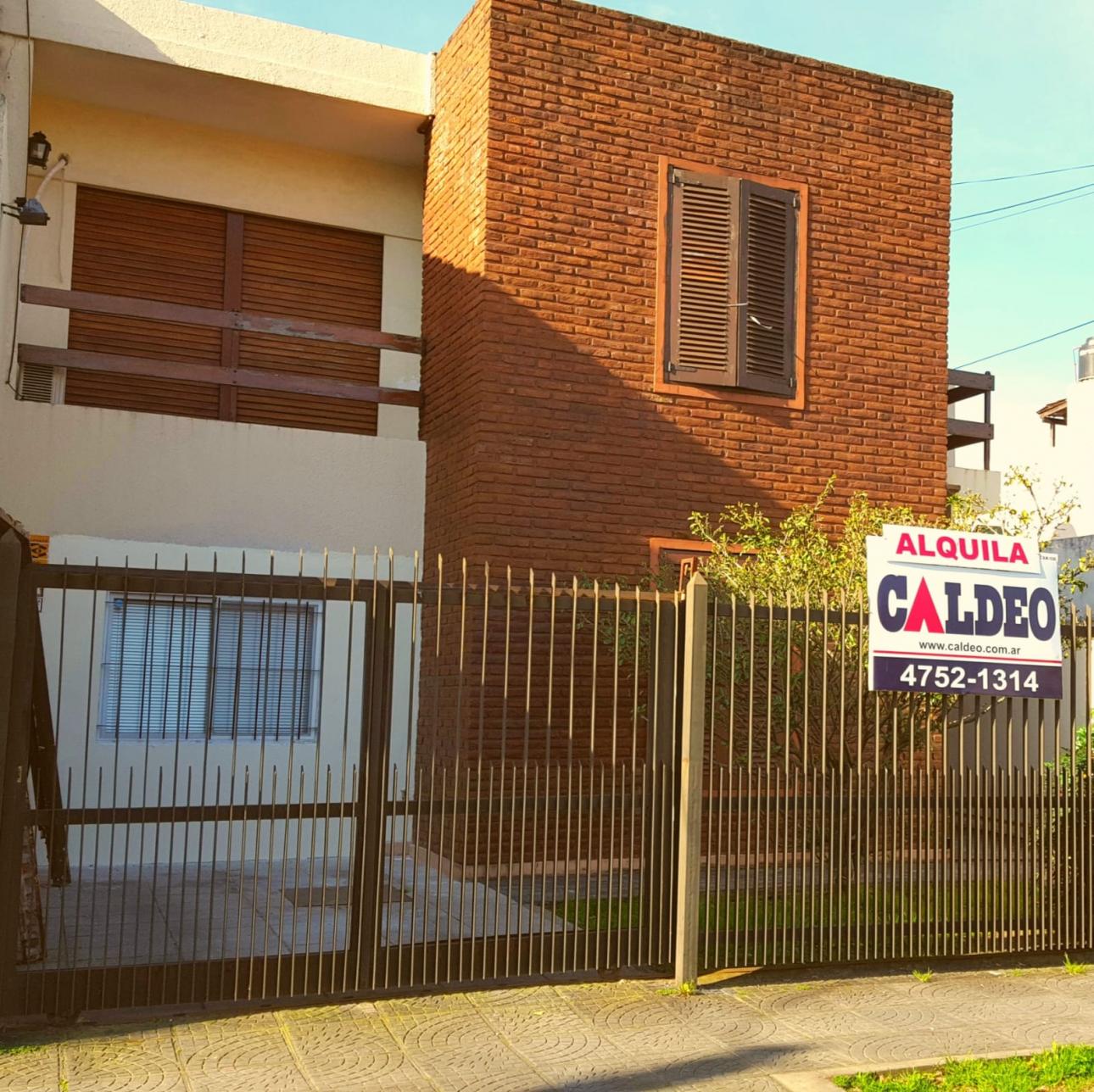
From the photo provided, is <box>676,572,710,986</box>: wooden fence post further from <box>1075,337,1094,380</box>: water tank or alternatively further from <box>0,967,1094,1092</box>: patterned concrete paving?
<box>1075,337,1094,380</box>: water tank

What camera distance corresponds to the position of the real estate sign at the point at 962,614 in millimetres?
7242

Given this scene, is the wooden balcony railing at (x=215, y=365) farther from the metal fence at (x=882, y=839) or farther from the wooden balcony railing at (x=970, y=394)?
the wooden balcony railing at (x=970, y=394)

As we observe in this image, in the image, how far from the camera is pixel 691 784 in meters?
6.77

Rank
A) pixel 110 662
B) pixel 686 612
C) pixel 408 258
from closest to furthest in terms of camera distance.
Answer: pixel 686 612
pixel 110 662
pixel 408 258

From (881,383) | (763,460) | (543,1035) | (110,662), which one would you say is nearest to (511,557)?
(763,460)

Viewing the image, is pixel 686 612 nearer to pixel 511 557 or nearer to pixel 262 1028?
pixel 262 1028

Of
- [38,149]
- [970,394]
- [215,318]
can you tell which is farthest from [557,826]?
[970,394]

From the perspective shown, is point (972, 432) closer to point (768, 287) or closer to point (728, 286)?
point (768, 287)

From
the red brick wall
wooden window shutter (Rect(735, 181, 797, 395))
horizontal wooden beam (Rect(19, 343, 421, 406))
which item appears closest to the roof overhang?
the red brick wall

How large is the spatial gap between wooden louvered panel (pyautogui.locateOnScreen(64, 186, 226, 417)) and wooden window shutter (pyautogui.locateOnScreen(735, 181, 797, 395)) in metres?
4.93

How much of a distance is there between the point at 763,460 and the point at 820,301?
5.35 feet

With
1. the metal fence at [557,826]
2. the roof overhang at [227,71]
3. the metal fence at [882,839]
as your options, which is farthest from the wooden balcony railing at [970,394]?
the metal fence at [882,839]

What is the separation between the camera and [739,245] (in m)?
11.4

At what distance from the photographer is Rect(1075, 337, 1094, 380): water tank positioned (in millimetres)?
32844
